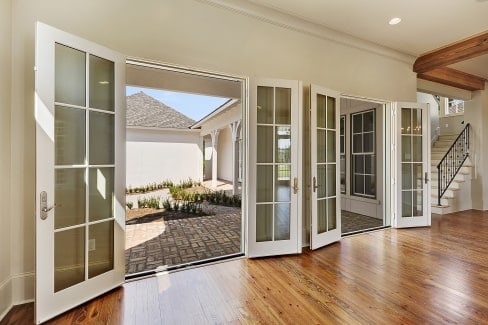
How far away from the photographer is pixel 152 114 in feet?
42.3

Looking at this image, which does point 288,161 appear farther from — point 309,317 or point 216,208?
point 216,208

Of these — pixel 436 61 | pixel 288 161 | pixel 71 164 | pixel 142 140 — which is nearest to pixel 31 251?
pixel 71 164

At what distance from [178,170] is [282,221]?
920 cm

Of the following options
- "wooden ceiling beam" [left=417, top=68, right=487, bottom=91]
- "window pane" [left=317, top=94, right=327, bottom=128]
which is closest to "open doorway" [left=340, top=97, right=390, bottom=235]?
"wooden ceiling beam" [left=417, top=68, right=487, bottom=91]

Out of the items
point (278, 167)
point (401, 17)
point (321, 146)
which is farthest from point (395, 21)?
point (278, 167)

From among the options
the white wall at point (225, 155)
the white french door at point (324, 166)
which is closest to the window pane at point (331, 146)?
the white french door at point (324, 166)

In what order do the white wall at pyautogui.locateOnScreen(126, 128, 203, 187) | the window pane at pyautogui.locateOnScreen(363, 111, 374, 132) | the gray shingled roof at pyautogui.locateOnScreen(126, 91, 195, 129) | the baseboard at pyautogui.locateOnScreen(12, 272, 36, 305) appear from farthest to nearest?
1. the gray shingled roof at pyautogui.locateOnScreen(126, 91, 195, 129)
2. the white wall at pyautogui.locateOnScreen(126, 128, 203, 187)
3. the window pane at pyautogui.locateOnScreen(363, 111, 374, 132)
4. the baseboard at pyautogui.locateOnScreen(12, 272, 36, 305)

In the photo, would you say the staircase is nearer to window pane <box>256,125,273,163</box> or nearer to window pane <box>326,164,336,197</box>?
window pane <box>326,164,336,197</box>

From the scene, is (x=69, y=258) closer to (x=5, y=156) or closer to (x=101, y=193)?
(x=101, y=193)

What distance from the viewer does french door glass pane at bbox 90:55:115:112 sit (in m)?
2.41

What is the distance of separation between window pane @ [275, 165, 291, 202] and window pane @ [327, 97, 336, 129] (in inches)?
42.5

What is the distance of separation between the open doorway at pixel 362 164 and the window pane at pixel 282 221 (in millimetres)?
2309

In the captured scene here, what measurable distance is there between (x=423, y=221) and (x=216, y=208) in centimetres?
484

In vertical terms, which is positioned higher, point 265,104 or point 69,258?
point 265,104
